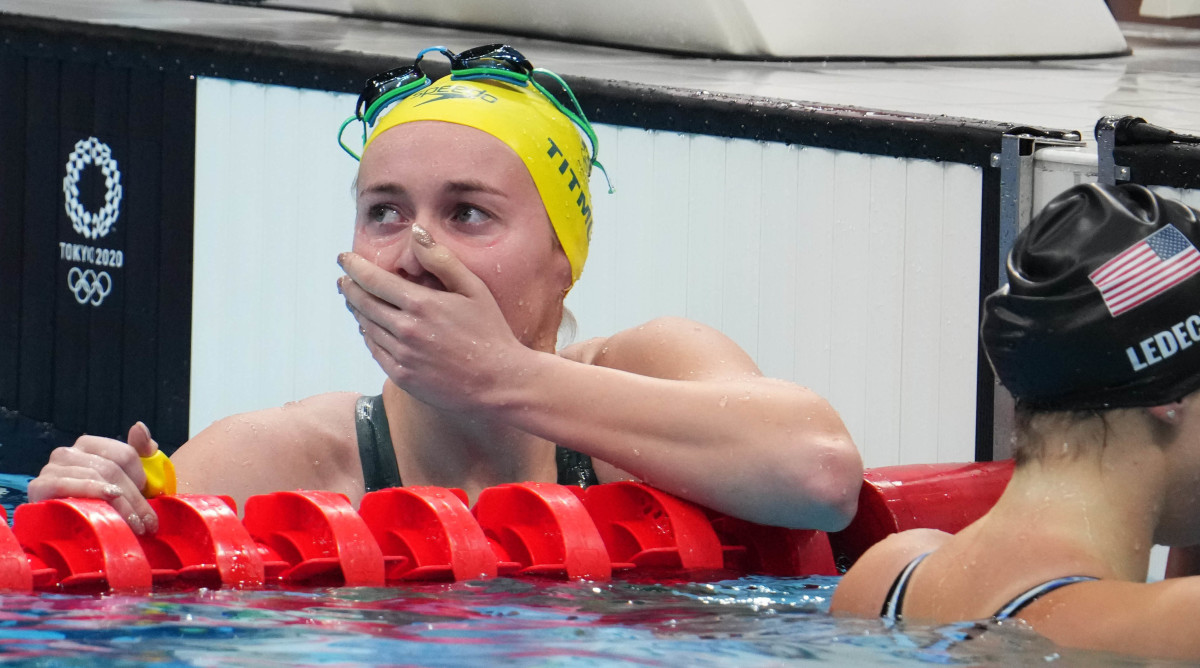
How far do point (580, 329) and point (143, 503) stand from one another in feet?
6.80

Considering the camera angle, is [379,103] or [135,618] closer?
[135,618]

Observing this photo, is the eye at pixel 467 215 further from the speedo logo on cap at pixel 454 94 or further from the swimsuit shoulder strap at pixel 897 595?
the swimsuit shoulder strap at pixel 897 595

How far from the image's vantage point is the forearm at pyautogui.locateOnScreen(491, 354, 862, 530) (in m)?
2.26

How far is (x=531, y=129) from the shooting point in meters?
2.46

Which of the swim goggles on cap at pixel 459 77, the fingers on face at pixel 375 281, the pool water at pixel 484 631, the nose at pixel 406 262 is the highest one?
the swim goggles on cap at pixel 459 77

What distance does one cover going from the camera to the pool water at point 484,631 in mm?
1721

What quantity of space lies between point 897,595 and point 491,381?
612mm

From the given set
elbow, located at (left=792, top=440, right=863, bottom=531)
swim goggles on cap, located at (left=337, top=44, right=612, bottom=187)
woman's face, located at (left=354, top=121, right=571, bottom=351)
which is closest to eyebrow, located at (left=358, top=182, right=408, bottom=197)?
woman's face, located at (left=354, top=121, right=571, bottom=351)

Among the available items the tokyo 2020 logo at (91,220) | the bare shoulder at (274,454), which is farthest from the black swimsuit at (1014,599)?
the tokyo 2020 logo at (91,220)

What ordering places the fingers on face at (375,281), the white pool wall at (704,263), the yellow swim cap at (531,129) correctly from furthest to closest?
the white pool wall at (704,263), the yellow swim cap at (531,129), the fingers on face at (375,281)

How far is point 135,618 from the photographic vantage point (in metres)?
1.89

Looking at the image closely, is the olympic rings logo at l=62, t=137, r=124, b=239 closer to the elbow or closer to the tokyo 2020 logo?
the tokyo 2020 logo

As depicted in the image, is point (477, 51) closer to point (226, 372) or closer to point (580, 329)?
point (580, 329)

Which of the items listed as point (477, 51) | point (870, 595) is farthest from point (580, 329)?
point (870, 595)
